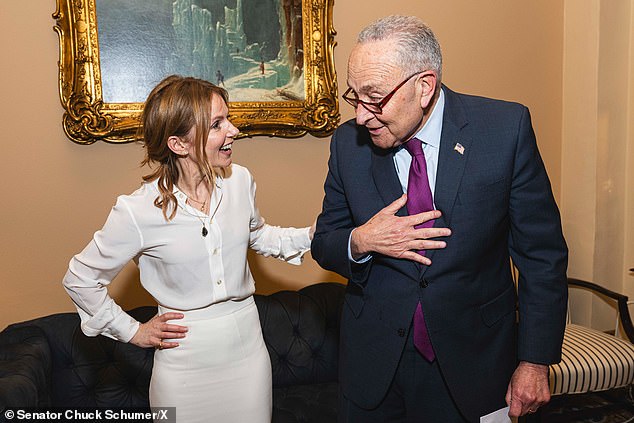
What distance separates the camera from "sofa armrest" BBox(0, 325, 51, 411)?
7.55 feet

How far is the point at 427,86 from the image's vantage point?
186 cm

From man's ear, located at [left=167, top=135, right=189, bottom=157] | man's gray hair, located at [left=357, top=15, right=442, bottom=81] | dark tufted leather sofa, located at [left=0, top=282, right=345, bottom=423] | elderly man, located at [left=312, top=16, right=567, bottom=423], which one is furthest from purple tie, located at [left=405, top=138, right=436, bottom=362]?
dark tufted leather sofa, located at [left=0, top=282, right=345, bottom=423]

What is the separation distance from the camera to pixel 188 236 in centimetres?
219

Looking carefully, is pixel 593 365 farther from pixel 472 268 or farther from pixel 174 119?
pixel 174 119

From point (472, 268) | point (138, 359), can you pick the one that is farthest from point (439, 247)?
point (138, 359)

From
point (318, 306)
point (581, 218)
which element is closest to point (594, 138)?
point (581, 218)

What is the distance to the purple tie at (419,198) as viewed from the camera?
1.89 metres

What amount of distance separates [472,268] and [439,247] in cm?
15

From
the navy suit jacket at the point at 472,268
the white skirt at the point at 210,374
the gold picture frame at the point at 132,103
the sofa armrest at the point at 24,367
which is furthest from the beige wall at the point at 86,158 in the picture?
the navy suit jacket at the point at 472,268

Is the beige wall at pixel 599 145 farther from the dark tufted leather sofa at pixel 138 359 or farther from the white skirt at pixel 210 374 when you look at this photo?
the white skirt at pixel 210 374

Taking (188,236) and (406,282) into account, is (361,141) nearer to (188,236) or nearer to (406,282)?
(406,282)

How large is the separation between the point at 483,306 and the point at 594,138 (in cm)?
250

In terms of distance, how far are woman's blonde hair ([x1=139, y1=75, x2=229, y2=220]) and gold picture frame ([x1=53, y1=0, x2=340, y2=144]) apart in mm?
1088

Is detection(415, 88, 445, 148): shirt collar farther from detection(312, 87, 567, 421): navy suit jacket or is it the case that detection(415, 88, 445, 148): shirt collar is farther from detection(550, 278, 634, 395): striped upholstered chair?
detection(550, 278, 634, 395): striped upholstered chair
